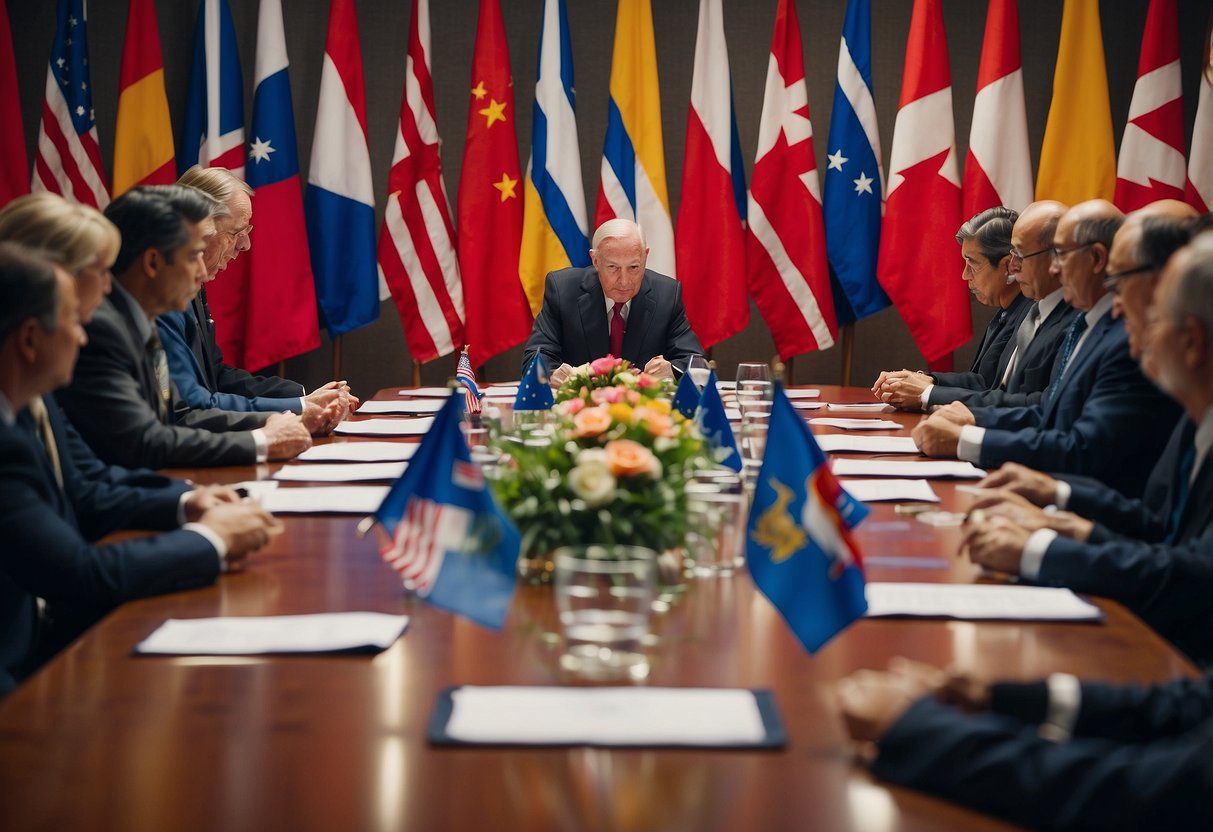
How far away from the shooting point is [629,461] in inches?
78.5

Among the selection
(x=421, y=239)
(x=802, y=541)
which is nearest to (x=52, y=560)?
(x=802, y=541)

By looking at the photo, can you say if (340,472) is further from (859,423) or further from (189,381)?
(859,423)

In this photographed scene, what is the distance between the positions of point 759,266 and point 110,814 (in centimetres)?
604

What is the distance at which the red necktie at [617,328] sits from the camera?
605 centimetres

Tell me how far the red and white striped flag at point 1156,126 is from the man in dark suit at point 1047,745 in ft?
18.5

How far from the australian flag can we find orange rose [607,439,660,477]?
5201mm

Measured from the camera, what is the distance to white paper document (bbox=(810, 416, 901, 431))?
4.29 metres

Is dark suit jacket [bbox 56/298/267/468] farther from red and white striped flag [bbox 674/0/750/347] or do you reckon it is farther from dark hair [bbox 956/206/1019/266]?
red and white striped flag [bbox 674/0/750/347]

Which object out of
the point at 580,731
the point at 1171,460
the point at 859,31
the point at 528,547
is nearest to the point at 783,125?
the point at 859,31

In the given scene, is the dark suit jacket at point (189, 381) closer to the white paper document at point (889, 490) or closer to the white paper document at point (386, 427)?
Answer: the white paper document at point (386, 427)

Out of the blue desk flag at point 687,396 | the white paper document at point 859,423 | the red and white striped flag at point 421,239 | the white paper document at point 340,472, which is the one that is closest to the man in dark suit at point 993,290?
the white paper document at point 859,423

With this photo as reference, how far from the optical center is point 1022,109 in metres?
6.81

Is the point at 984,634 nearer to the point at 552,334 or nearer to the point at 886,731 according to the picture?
the point at 886,731

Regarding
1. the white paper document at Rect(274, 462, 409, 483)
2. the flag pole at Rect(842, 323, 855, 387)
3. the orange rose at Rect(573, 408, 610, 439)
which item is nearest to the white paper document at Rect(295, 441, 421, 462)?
the white paper document at Rect(274, 462, 409, 483)
